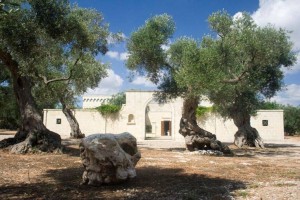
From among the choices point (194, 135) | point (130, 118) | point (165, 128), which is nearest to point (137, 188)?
point (194, 135)

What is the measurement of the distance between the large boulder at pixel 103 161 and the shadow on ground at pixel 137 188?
0.20 meters

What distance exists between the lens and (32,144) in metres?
14.0

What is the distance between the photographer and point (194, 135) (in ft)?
58.0

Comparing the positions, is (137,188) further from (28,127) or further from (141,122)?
(141,122)

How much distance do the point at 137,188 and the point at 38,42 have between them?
8424 millimetres

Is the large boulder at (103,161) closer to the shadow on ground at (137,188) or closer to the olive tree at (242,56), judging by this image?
the shadow on ground at (137,188)

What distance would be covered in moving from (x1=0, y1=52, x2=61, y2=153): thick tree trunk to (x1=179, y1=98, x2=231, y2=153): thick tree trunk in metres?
6.89

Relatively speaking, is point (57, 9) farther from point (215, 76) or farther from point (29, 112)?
A: point (215, 76)

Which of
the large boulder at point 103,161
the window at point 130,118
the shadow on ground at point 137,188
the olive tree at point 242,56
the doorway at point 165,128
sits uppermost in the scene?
the olive tree at point 242,56

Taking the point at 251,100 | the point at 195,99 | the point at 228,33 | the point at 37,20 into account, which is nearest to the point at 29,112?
the point at 37,20

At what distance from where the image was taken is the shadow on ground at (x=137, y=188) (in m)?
6.54

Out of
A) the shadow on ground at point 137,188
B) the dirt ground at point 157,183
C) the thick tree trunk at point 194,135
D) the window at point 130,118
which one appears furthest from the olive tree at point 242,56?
the window at point 130,118

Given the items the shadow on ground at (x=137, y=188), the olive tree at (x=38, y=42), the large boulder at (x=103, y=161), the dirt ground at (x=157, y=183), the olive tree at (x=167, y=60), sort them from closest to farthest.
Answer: the shadow on ground at (x=137, y=188), the dirt ground at (x=157, y=183), the large boulder at (x=103, y=161), the olive tree at (x=38, y=42), the olive tree at (x=167, y=60)

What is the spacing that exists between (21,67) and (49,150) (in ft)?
12.7
